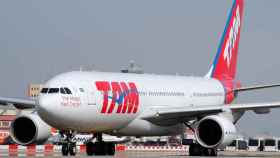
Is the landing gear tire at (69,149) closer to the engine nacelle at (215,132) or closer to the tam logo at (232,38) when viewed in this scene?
the engine nacelle at (215,132)

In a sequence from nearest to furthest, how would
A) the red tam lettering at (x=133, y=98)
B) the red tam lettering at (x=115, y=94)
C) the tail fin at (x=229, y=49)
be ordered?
the red tam lettering at (x=115, y=94), the red tam lettering at (x=133, y=98), the tail fin at (x=229, y=49)

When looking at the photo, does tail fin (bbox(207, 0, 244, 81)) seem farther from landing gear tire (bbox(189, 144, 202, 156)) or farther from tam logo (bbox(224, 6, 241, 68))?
landing gear tire (bbox(189, 144, 202, 156))

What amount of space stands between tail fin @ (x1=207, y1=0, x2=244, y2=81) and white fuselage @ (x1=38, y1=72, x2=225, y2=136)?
472 centimetres

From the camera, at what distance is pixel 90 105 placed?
38375mm

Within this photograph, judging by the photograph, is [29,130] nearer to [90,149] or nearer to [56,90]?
[56,90]

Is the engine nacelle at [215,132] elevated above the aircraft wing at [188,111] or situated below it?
below

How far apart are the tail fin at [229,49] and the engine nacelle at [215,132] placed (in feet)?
36.6

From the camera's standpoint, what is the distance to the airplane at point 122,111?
1487 inches

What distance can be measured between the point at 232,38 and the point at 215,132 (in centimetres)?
1322

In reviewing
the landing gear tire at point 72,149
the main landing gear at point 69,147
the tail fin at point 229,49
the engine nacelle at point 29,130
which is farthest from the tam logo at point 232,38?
the landing gear tire at point 72,149

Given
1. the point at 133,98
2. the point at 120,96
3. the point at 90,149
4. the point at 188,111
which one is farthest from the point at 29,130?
the point at 188,111

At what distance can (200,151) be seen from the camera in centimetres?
4203

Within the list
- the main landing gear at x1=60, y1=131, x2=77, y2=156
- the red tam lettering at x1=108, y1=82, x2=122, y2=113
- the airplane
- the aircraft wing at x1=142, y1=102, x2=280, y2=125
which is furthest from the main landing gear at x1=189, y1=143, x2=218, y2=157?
the main landing gear at x1=60, y1=131, x2=77, y2=156

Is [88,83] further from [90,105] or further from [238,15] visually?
[238,15]
